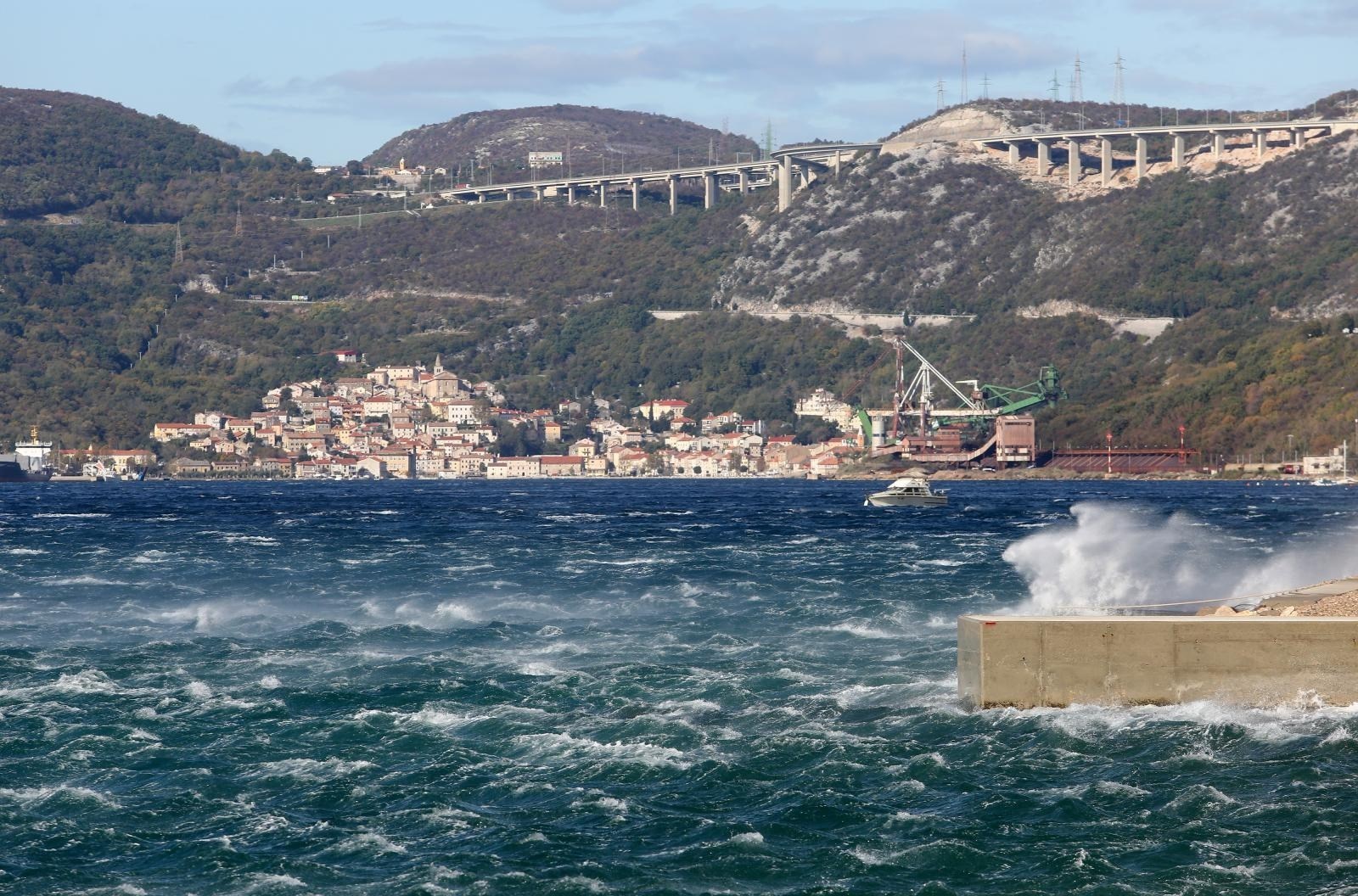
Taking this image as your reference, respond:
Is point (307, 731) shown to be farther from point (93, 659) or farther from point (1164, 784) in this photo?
point (1164, 784)

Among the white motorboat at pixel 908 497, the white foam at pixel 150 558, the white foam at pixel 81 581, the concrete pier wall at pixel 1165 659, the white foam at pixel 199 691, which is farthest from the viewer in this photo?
the white motorboat at pixel 908 497

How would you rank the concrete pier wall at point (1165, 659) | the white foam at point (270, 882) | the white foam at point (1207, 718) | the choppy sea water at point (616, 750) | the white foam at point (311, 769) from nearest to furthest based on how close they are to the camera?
the white foam at point (270, 882)
the choppy sea water at point (616, 750)
the white foam at point (311, 769)
the white foam at point (1207, 718)
the concrete pier wall at point (1165, 659)

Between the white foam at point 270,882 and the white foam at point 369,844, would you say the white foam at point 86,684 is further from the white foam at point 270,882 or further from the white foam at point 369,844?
the white foam at point 270,882

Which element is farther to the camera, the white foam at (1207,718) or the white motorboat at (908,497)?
the white motorboat at (908,497)

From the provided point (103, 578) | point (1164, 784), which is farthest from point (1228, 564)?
point (1164, 784)

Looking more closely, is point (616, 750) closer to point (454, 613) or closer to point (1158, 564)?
point (454, 613)

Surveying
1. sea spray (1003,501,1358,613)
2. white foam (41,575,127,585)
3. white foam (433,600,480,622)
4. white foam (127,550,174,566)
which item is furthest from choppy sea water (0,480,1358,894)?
white foam (127,550,174,566)

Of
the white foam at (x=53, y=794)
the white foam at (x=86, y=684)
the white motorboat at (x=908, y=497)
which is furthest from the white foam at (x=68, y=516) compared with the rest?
the white foam at (x=53, y=794)

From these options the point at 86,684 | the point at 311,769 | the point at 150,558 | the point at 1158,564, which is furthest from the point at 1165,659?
the point at 150,558
